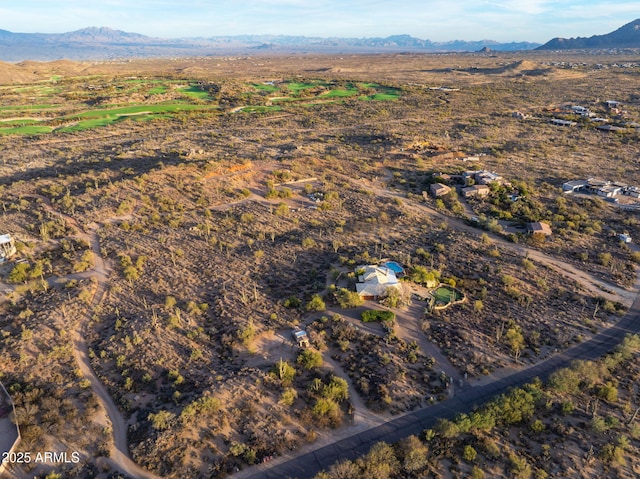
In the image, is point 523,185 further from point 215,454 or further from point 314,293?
point 215,454

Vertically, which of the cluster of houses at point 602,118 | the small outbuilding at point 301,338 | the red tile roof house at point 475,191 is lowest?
the small outbuilding at point 301,338

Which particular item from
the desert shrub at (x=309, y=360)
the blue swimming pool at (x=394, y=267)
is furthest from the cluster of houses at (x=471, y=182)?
the desert shrub at (x=309, y=360)

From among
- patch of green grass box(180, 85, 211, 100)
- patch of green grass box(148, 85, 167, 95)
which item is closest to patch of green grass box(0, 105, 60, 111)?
patch of green grass box(148, 85, 167, 95)

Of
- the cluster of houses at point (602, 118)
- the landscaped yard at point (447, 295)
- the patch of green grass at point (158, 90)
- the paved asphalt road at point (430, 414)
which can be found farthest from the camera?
the patch of green grass at point (158, 90)

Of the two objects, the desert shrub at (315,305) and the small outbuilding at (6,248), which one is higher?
the small outbuilding at (6,248)

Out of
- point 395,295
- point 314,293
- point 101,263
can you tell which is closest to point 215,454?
point 314,293

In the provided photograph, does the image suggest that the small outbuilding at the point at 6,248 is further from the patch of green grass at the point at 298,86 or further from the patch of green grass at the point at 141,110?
the patch of green grass at the point at 298,86

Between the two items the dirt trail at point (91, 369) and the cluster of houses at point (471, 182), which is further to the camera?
the cluster of houses at point (471, 182)
